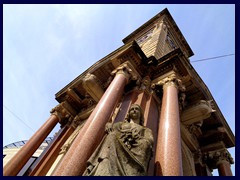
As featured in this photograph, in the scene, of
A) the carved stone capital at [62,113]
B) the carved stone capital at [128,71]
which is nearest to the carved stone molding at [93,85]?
the carved stone capital at [128,71]

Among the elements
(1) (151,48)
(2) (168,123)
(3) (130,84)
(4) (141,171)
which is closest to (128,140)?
(4) (141,171)

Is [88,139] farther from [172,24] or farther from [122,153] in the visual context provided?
[172,24]

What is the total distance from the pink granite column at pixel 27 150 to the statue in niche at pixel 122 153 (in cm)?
519

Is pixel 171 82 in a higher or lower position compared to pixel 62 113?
lower

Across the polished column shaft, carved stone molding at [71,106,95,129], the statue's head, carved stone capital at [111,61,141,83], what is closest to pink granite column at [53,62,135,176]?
the polished column shaft

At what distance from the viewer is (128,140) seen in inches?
Answer: 167

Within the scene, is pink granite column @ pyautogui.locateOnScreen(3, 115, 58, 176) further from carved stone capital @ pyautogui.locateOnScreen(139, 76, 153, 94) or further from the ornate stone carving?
the ornate stone carving

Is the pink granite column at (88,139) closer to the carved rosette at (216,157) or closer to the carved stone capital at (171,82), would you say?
the carved stone capital at (171,82)

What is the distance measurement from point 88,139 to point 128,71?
11.3 feet

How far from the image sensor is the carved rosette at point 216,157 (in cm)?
935

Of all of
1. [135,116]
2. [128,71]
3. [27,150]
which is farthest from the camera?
[27,150]

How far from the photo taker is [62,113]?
10.7m

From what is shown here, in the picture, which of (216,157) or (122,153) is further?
(216,157)

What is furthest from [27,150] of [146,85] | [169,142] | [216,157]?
[216,157]
